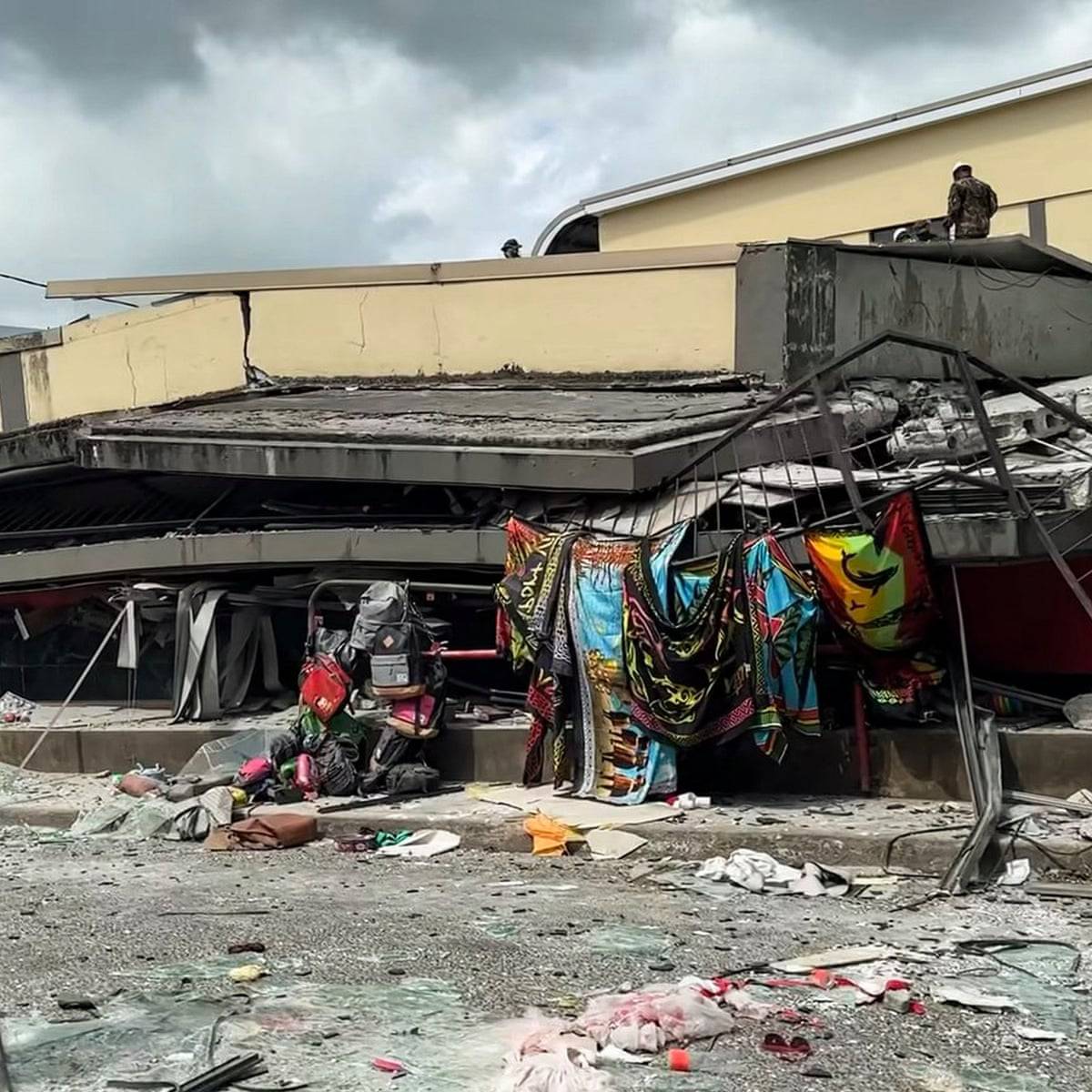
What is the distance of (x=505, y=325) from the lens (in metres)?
13.2

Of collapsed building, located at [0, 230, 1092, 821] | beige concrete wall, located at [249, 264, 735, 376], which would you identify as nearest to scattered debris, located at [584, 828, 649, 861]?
collapsed building, located at [0, 230, 1092, 821]

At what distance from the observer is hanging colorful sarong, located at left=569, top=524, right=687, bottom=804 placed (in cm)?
817

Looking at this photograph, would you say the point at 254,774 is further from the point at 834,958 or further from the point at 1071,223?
the point at 1071,223

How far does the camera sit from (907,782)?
26.3 ft

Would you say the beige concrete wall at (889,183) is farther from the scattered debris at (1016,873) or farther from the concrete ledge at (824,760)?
the scattered debris at (1016,873)

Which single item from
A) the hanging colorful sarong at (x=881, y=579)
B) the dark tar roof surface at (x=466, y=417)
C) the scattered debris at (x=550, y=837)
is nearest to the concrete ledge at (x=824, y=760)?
the hanging colorful sarong at (x=881, y=579)

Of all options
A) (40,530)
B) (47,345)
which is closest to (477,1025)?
(40,530)

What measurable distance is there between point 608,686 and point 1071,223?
13316 mm

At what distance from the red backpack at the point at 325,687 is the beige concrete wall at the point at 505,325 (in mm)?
4828

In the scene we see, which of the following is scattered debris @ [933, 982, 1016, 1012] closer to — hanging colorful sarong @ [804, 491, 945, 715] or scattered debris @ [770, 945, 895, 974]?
scattered debris @ [770, 945, 895, 974]

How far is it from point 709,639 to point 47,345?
11176mm

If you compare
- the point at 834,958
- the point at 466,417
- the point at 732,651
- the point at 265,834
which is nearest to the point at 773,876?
the point at 834,958

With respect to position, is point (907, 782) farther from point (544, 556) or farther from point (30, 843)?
point (30, 843)

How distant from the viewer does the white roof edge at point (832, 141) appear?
18.0 meters
